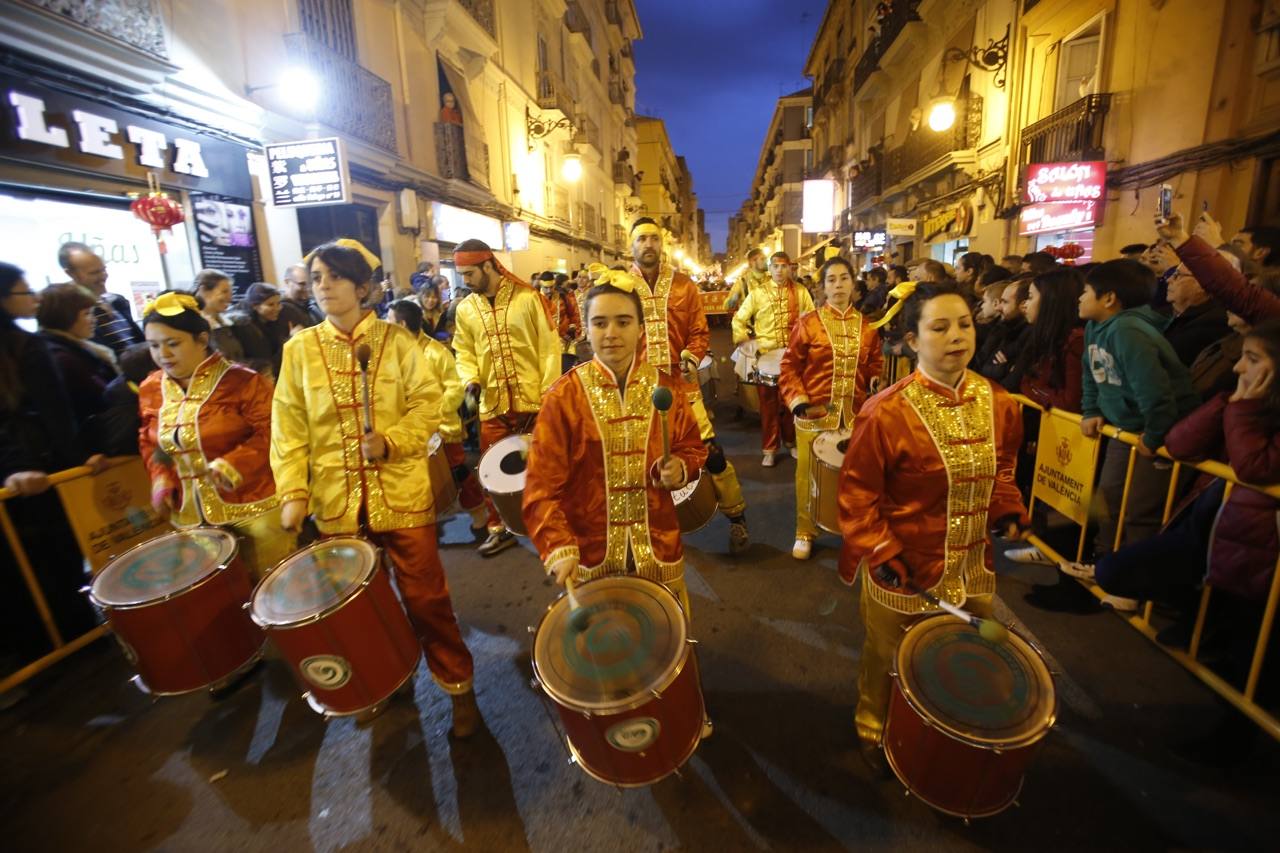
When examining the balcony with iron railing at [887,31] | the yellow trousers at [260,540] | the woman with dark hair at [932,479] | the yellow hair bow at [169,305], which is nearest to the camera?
the woman with dark hair at [932,479]

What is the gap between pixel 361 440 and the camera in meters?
2.69

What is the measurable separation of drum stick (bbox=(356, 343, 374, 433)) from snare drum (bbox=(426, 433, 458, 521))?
132 centimetres

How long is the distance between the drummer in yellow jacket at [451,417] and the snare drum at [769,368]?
9.71 feet

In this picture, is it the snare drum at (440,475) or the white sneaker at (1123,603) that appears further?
the snare drum at (440,475)

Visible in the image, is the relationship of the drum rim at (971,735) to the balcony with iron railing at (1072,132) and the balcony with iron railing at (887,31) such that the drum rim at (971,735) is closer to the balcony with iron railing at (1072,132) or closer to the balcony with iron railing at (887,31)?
the balcony with iron railing at (1072,132)

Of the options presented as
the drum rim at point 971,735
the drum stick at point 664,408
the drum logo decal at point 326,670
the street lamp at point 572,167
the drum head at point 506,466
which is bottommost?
the drum logo decal at point 326,670

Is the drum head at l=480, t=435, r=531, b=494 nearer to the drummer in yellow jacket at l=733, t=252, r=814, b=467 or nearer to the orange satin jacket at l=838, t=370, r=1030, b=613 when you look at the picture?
the orange satin jacket at l=838, t=370, r=1030, b=613

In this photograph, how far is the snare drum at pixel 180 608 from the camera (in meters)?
2.54

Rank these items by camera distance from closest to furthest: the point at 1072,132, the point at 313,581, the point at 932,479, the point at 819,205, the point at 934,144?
the point at 932,479, the point at 313,581, the point at 1072,132, the point at 934,144, the point at 819,205

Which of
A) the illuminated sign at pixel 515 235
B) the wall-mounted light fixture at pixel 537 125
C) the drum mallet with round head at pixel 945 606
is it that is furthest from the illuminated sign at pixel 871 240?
the drum mallet with round head at pixel 945 606

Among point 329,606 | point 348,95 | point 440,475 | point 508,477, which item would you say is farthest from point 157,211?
point 329,606

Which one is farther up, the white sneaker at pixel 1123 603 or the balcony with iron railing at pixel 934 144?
the balcony with iron railing at pixel 934 144

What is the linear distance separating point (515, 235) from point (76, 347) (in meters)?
15.2

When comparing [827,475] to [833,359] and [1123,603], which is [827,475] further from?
[1123,603]
